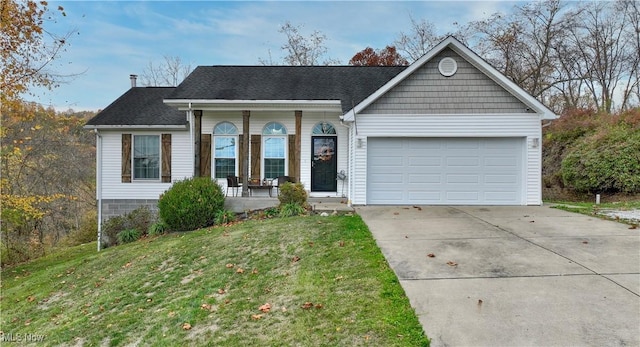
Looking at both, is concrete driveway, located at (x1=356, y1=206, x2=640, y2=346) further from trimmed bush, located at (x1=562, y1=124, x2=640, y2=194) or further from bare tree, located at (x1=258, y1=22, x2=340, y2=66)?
bare tree, located at (x1=258, y1=22, x2=340, y2=66)

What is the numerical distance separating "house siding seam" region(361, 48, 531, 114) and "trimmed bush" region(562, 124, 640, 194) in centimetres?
473

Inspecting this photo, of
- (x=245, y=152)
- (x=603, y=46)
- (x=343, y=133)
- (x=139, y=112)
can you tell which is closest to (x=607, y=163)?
(x=343, y=133)

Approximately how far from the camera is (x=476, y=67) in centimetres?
1077

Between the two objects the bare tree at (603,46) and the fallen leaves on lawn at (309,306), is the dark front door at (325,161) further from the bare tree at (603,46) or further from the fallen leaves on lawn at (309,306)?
the bare tree at (603,46)

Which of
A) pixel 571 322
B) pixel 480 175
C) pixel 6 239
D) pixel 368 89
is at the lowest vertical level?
pixel 6 239

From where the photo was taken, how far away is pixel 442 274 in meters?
4.94

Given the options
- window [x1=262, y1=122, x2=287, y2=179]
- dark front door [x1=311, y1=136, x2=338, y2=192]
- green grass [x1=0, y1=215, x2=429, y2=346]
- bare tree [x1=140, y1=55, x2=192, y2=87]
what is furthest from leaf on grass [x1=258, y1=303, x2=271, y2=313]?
bare tree [x1=140, y1=55, x2=192, y2=87]

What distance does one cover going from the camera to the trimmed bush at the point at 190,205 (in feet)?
34.3

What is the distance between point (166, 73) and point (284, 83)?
1891 centimetres

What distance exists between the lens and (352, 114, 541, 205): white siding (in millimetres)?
10812

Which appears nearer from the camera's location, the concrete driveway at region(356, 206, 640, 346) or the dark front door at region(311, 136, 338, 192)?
the concrete driveway at region(356, 206, 640, 346)

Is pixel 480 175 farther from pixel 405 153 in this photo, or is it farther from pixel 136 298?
pixel 136 298

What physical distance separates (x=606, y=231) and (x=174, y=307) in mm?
7662

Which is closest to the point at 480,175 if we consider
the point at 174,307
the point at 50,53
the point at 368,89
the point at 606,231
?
the point at 606,231
